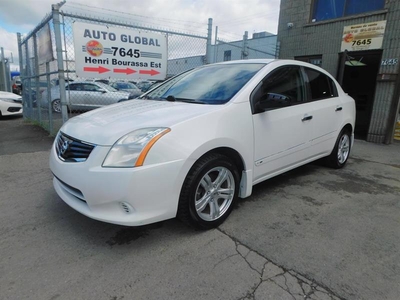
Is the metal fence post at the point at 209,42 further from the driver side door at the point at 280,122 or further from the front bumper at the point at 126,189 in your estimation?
the front bumper at the point at 126,189

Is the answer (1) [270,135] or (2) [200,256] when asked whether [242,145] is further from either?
(2) [200,256]

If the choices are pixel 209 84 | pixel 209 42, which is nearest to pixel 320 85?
pixel 209 84

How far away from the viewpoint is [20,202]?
330cm

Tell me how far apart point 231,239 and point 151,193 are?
90 cm

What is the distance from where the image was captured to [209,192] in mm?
2680

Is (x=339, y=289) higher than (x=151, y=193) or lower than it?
lower

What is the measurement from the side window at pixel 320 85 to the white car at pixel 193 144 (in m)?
0.03

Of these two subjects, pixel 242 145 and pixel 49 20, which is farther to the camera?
pixel 49 20

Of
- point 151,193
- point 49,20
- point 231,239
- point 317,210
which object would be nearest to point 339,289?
point 231,239

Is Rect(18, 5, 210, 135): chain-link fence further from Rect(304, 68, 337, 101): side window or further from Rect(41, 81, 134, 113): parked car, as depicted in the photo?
Rect(304, 68, 337, 101): side window

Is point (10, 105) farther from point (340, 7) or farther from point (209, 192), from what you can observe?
point (340, 7)

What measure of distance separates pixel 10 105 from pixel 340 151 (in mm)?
10179

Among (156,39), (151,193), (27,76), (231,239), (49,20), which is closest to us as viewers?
(151,193)

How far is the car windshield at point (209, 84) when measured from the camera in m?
3.00
